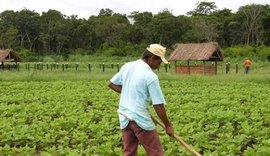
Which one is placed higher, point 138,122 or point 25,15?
point 25,15

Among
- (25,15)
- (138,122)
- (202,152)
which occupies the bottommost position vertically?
(202,152)

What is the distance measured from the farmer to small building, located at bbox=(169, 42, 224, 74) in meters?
25.4

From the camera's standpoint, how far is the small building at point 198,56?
1200 inches

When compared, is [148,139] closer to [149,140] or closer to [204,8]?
[149,140]

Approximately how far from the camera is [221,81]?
2328cm

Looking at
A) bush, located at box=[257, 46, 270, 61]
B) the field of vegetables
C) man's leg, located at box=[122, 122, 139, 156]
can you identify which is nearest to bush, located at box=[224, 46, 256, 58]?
bush, located at box=[257, 46, 270, 61]

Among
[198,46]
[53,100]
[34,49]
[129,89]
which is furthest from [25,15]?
[129,89]

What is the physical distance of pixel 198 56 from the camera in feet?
106

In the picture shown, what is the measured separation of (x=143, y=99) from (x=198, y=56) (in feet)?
91.3

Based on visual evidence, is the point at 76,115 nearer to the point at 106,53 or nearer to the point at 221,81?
the point at 221,81

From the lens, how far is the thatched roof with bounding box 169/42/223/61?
31.8 meters

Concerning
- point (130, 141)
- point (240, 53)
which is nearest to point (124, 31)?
point (240, 53)

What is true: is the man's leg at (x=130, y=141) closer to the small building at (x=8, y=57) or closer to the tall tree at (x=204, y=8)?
the small building at (x=8, y=57)

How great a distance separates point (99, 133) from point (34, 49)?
61626 millimetres
